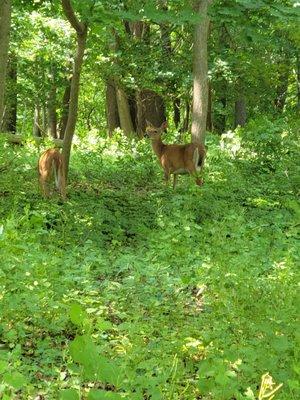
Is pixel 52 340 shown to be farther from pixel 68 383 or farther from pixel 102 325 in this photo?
pixel 102 325

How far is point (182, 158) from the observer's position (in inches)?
517

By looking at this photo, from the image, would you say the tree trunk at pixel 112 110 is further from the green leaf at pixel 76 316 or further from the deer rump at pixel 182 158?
the green leaf at pixel 76 316

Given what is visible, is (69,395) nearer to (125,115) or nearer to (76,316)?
(76,316)

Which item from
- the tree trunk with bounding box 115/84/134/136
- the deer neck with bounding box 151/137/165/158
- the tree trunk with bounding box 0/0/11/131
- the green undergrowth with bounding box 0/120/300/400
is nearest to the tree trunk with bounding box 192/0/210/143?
the deer neck with bounding box 151/137/165/158

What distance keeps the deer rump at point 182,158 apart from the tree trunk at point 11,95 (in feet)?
31.0

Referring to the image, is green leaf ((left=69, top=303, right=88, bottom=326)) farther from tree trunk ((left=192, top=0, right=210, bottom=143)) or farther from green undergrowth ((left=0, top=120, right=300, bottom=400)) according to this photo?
tree trunk ((left=192, top=0, right=210, bottom=143))

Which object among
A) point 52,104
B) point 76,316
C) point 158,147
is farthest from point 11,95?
point 76,316

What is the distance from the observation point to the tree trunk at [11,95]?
845 inches

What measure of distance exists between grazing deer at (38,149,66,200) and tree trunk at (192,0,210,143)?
3.65 metres

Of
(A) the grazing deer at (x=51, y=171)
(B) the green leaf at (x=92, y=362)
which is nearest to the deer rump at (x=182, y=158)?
(A) the grazing deer at (x=51, y=171)

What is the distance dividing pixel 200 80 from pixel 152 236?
18.4 feet

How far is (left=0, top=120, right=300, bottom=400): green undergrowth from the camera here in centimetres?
337

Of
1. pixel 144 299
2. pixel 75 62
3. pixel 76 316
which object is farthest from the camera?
pixel 75 62

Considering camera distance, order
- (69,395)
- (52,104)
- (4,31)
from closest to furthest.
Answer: (69,395) → (4,31) → (52,104)
